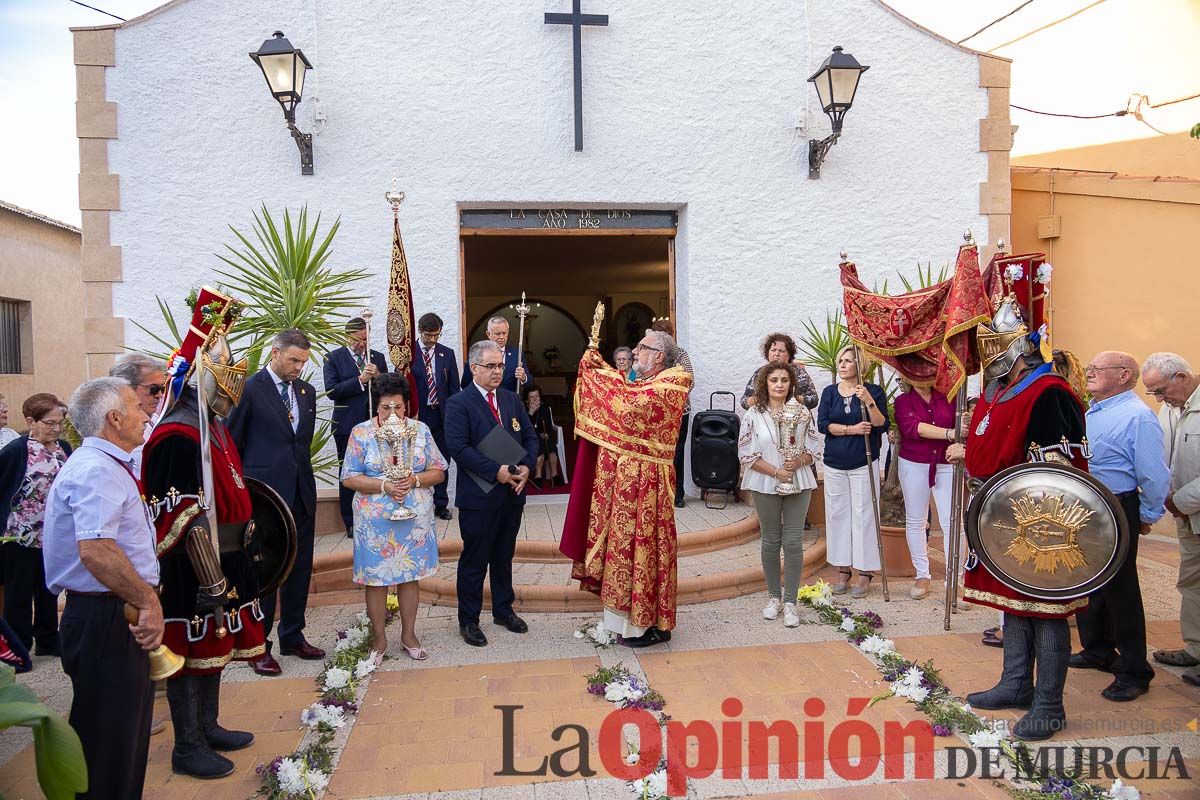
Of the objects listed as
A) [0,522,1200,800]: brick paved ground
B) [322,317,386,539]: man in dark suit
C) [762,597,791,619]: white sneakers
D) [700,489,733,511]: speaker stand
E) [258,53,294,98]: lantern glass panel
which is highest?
[258,53,294,98]: lantern glass panel

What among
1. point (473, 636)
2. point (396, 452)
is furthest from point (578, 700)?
point (396, 452)

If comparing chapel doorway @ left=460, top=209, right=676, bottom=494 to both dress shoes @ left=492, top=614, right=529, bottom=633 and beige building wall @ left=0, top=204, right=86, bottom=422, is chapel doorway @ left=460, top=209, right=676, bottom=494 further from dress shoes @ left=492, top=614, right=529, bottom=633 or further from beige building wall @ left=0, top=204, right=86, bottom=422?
beige building wall @ left=0, top=204, right=86, bottom=422

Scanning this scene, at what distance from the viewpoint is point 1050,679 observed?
146 inches

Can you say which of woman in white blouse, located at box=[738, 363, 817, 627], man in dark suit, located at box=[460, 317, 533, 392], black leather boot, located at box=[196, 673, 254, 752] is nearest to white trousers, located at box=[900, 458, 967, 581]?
woman in white blouse, located at box=[738, 363, 817, 627]

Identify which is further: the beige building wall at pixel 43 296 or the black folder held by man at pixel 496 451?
the beige building wall at pixel 43 296

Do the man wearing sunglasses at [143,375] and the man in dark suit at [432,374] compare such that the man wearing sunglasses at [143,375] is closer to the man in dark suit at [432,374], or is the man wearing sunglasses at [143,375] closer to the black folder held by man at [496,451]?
the black folder held by man at [496,451]

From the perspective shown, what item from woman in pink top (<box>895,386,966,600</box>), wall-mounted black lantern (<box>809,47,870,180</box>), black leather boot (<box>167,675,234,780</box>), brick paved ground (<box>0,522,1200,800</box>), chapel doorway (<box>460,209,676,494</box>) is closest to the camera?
brick paved ground (<box>0,522,1200,800</box>)

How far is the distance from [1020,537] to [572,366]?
1236cm

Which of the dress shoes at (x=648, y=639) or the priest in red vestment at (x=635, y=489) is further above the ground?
the priest in red vestment at (x=635, y=489)

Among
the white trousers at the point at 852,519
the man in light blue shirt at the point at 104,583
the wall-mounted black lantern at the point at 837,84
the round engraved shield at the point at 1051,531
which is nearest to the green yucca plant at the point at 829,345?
the white trousers at the point at 852,519

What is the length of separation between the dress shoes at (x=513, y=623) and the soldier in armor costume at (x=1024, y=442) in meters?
2.70

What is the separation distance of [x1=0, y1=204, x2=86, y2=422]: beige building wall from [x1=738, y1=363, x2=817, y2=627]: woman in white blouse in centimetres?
1347

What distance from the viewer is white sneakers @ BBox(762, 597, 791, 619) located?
5441 millimetres

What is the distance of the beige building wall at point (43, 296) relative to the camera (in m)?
13.6
